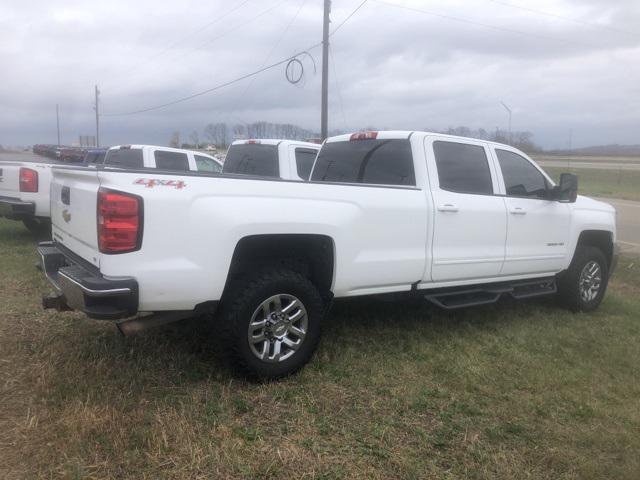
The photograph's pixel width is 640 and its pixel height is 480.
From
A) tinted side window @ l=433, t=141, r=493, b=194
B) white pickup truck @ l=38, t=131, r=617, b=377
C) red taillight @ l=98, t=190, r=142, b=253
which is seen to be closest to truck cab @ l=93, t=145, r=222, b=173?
white pickup truck @ l=38, t=131, r=617, b=377

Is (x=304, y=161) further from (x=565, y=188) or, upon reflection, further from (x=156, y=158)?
(x=565, y=188)

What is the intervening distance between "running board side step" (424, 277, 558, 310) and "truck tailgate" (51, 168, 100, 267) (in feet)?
9.02

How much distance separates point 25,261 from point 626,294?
317 inches

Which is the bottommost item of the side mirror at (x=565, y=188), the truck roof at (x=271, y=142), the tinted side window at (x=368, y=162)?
the side mirror at (x=565, y=188)

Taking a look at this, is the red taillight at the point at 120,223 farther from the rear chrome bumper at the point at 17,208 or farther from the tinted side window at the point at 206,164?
the tinted side window at the point at 206,164

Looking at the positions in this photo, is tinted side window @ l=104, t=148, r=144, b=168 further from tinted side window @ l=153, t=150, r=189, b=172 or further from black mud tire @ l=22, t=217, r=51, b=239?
black mud tire @ l=22, t=217, r=51, b=239

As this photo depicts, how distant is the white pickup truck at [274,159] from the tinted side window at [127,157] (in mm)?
2477

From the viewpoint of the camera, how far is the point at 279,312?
3998mm

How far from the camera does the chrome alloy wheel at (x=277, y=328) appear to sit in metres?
3.91

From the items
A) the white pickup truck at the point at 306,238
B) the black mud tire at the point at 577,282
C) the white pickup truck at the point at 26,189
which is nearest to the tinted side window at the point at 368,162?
the white pickup truck at the point at 306,238

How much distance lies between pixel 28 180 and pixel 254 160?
11.2 feet

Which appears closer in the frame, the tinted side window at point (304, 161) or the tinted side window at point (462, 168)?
the tinted side window at point (462, 168)

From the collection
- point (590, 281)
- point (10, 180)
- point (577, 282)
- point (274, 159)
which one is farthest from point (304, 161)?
point (10, 180)

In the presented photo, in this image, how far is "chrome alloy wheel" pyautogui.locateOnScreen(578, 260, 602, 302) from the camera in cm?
638
